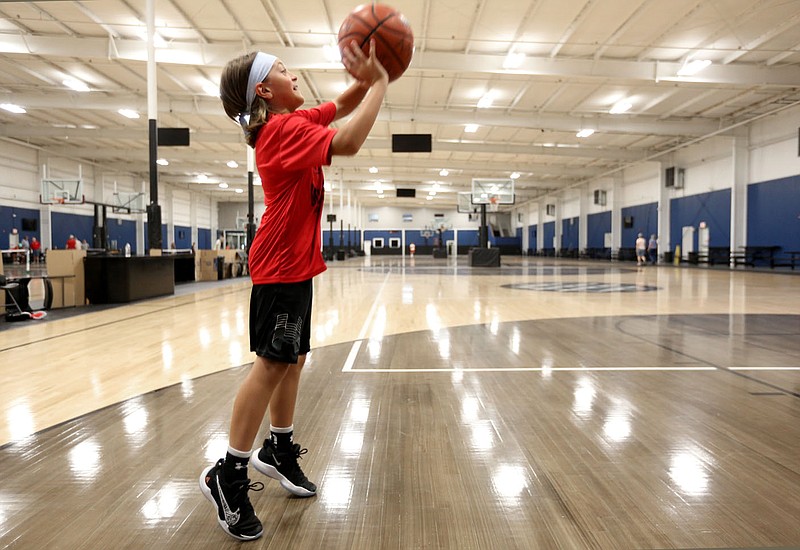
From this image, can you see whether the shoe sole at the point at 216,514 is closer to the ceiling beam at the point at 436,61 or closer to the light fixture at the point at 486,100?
the ceiling beam at the point at 436,61

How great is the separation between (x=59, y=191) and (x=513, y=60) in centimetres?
1941

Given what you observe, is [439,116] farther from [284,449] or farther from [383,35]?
[284,449]

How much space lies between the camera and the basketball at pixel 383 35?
5.64 feet

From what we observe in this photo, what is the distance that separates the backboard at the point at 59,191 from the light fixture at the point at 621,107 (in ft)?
70.2

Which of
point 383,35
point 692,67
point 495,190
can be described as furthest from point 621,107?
point 383,35

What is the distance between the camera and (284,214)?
168cm

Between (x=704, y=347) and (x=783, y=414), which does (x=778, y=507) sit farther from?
(x=704, y=347)

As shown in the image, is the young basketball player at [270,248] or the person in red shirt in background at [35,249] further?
the person in red shirt in background at [35,249]

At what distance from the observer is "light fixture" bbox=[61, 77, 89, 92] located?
15.6m

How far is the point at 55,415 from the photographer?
9.09 ft

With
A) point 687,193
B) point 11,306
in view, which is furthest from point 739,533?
point 687,193

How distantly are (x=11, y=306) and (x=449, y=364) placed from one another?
21.1 ft

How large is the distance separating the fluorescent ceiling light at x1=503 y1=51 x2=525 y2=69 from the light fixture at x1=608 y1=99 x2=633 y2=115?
596cm

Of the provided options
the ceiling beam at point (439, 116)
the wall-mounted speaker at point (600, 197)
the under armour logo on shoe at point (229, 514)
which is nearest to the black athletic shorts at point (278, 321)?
the under armour logo on shoe at point (229, 514)
